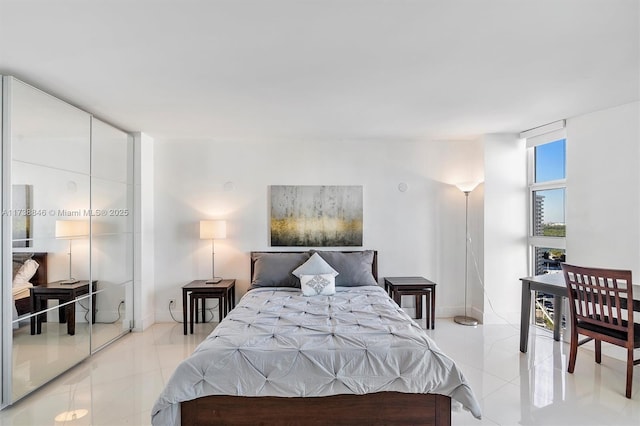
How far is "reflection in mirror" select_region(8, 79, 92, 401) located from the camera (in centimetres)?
255

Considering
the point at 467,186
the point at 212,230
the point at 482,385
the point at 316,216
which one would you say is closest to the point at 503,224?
the point at 467,186

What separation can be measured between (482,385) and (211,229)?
339cm

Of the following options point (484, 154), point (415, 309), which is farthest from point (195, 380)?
point (484, 154)

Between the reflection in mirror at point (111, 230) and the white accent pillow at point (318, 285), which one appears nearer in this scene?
the reflection in mirror at point (111, 230)

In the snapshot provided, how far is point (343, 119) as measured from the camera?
3676 millimetres

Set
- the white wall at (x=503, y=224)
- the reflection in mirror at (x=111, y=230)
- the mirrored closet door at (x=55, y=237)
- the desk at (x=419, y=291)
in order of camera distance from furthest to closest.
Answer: the white wall at (x=503, y=224) < the desk at (x=419, y=291) < the reflection in mirror at (x=111, y=230) < the mirrored closet door at (x=55, y=237)

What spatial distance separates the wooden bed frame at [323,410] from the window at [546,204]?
2767mm

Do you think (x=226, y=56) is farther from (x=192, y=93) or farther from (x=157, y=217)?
(x=157, y=217)

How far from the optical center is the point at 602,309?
8.94 ft

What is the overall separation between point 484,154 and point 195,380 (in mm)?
4248

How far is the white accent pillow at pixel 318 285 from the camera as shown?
3.67 meters

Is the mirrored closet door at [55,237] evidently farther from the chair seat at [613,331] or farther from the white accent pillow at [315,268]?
the chair seat at [613,331]

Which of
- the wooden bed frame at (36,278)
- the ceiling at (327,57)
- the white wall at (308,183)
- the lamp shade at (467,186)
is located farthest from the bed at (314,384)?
the lamp shade at (467,186)

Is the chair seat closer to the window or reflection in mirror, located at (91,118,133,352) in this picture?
the window
